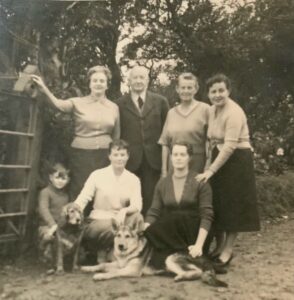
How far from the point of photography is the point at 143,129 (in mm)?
6156

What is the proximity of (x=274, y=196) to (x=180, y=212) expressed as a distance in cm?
567

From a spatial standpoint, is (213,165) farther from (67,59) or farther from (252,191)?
(67,59)

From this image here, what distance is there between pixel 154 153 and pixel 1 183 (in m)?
1.72

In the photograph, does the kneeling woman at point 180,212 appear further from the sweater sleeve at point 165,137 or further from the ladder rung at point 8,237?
the ladder rung at point 8,237

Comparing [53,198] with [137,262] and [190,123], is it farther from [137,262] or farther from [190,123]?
[190,123]

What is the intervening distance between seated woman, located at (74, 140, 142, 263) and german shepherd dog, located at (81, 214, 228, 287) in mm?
238

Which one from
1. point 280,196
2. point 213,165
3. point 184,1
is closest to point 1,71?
point 213,165

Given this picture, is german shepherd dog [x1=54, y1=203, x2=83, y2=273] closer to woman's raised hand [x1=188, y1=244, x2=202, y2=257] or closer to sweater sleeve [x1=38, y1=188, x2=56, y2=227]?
sweater sleeve [x1=38, y1=188, x2=56, y2=227]

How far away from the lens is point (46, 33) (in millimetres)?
6730

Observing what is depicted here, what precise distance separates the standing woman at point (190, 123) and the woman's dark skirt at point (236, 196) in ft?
0.78

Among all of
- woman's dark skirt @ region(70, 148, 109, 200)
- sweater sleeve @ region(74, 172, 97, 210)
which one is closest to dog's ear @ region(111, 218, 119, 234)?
sweater sleeve @ region(74, 172, 97, 210)

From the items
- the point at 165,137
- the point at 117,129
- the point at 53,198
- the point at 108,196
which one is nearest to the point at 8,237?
the point at 53,198

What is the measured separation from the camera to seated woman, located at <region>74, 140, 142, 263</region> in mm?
5637

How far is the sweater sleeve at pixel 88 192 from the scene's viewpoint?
570cm
